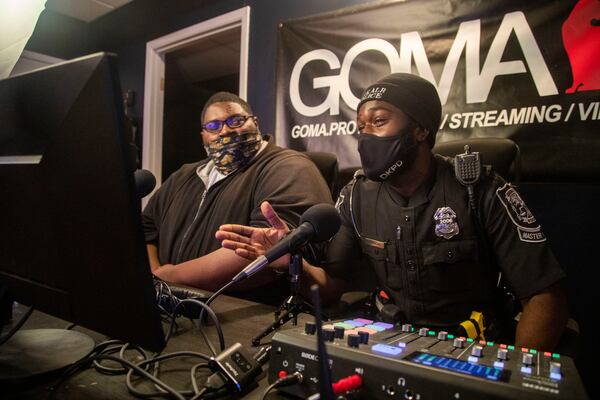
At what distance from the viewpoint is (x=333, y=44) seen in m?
2.39

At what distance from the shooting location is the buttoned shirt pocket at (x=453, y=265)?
1189mm

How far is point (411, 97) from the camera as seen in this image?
132 cm

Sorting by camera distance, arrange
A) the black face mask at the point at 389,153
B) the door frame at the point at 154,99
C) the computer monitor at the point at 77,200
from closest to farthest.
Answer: the computer monitor at the point at 77,200
the black face mask at the point at 389,153
the door frame at the point at 154,99

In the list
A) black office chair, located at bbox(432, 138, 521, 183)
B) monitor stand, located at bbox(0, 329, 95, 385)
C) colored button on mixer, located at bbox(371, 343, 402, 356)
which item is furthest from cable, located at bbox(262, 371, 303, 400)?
black office chair, located at bbox(432, 138, 521, 183)

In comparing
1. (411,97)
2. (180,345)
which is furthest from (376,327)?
(411,97)

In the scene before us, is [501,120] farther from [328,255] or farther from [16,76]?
[16,76]

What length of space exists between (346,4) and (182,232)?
1.76m

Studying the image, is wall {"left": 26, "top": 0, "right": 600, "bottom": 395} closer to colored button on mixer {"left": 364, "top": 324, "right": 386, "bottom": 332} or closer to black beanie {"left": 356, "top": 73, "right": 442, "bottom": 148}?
black beanie {"left": 356, "top": 73, "right": 442, "bottom": 148}

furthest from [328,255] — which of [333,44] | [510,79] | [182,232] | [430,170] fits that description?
[333,44]

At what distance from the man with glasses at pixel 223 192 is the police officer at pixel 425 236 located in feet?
0.95

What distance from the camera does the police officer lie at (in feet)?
3.48

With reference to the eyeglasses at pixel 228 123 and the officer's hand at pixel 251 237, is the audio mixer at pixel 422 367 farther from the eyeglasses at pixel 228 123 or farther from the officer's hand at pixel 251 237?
the eyeglasses at pixel 228 123

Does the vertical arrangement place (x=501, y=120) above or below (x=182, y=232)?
above

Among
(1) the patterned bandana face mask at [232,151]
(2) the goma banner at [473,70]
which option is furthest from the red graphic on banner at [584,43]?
(1) the patterned bandana face mask at [232,151]
